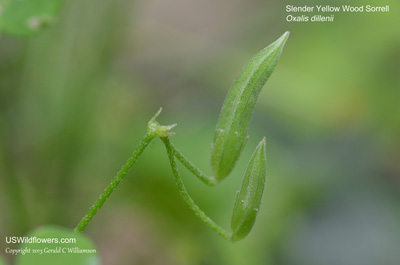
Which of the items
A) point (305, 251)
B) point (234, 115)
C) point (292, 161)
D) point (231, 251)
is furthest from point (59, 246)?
point (292, 161)

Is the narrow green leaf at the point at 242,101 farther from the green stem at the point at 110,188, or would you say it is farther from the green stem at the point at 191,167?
the green stem at the point at 110,188

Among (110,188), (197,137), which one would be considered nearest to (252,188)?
(110,188)

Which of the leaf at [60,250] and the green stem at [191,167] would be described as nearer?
the leaf at [60,250]

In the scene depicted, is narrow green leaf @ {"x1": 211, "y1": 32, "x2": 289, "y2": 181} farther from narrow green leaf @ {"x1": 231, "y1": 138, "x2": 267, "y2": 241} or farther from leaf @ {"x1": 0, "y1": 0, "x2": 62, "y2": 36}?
leaf @ {"x1": 0, "y1": 0, "x2": 62, "y2": 36}

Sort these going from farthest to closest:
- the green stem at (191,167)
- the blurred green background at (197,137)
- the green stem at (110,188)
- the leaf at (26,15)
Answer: the blurred green background at (197,137)
the leaf at (26,15)
the green stem at (191,167)
the green stem at (110,188)

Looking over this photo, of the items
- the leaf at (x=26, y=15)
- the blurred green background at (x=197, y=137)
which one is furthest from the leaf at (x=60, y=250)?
the blurred green background at (x=197, y=137)

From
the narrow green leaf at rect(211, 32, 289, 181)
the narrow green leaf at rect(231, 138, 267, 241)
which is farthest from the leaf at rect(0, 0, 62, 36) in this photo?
the narrow green leaf at rect(231, 138, 267, 241)

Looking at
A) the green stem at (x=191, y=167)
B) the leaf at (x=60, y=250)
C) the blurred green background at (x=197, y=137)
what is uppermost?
the green stem at (x=191, y=167)
